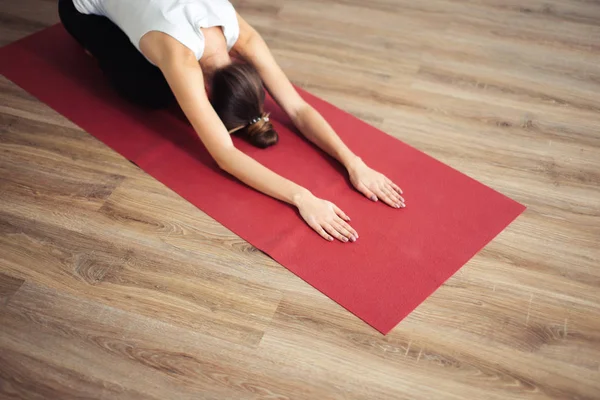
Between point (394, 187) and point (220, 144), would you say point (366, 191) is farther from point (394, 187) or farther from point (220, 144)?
point (220, 144)

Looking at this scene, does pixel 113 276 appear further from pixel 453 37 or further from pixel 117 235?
pixel 453 37

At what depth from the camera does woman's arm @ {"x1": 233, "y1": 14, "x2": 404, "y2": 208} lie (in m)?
2.33

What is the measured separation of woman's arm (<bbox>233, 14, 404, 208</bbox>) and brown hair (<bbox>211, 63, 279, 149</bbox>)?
0.13m

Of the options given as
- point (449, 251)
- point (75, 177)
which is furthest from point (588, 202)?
point (75, 177)

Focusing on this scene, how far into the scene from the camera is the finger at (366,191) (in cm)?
231

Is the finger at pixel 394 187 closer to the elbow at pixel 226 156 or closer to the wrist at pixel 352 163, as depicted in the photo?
the wrist at pixel 352 163

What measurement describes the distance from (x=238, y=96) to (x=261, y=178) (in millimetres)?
308

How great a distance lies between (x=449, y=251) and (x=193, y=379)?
94cm

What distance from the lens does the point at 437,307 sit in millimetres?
1998

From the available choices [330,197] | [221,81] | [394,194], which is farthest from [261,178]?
[394,194]

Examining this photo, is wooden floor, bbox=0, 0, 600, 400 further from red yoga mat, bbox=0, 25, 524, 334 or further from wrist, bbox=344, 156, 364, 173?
wrist, bbox=344, 156, 364, 173

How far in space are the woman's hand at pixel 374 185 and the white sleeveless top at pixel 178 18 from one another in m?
0.68

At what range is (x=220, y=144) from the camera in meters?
2.29

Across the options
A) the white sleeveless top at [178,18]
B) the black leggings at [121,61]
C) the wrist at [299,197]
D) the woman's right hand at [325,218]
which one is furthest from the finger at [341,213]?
the black leggings at [121,61]
